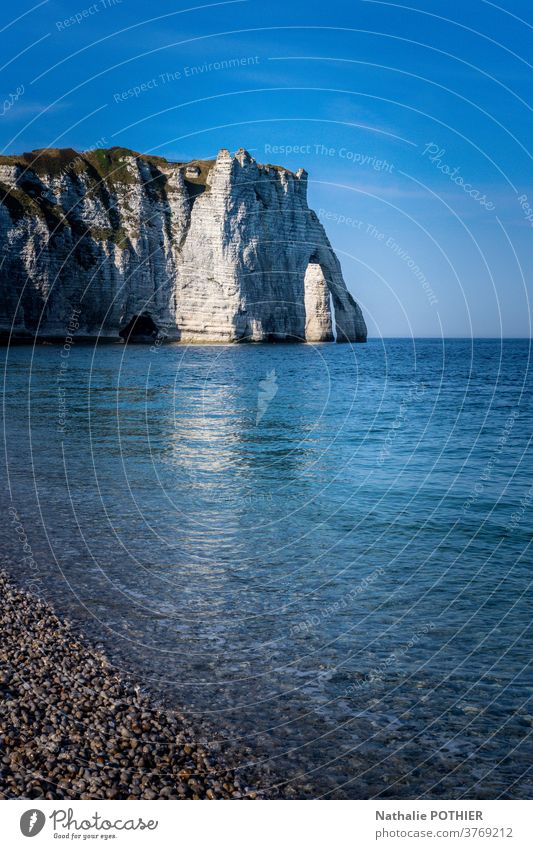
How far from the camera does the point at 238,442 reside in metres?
29.1

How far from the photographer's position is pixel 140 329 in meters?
119

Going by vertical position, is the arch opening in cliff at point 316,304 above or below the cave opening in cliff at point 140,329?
above

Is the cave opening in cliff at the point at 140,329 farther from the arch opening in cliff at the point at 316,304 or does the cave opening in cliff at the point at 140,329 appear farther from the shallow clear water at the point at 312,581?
the shallow clear water at the point at 312,581

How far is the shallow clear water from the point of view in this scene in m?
7.61

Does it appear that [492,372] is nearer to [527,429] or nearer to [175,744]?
[527,429]

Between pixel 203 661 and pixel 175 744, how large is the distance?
84.9 inches

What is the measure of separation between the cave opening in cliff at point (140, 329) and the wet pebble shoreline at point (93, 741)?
105738 millimetres

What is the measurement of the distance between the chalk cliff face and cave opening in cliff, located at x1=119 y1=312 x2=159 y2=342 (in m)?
0.24

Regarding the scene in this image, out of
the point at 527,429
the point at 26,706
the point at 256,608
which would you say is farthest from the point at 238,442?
the point at 26,706

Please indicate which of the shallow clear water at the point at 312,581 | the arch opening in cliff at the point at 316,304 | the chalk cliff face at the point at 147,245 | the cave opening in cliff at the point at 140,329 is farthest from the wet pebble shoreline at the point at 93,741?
the arch opening in cliff at the point at 316,304

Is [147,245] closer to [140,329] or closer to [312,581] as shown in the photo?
[140,329]

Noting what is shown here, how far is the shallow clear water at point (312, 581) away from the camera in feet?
25.0

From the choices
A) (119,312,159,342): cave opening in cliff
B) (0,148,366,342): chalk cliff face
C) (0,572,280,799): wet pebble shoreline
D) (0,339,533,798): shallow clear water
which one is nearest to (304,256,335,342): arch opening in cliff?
(0,148,366,342): chalk cliff face

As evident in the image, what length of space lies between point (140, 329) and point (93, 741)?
115071 millimetres
